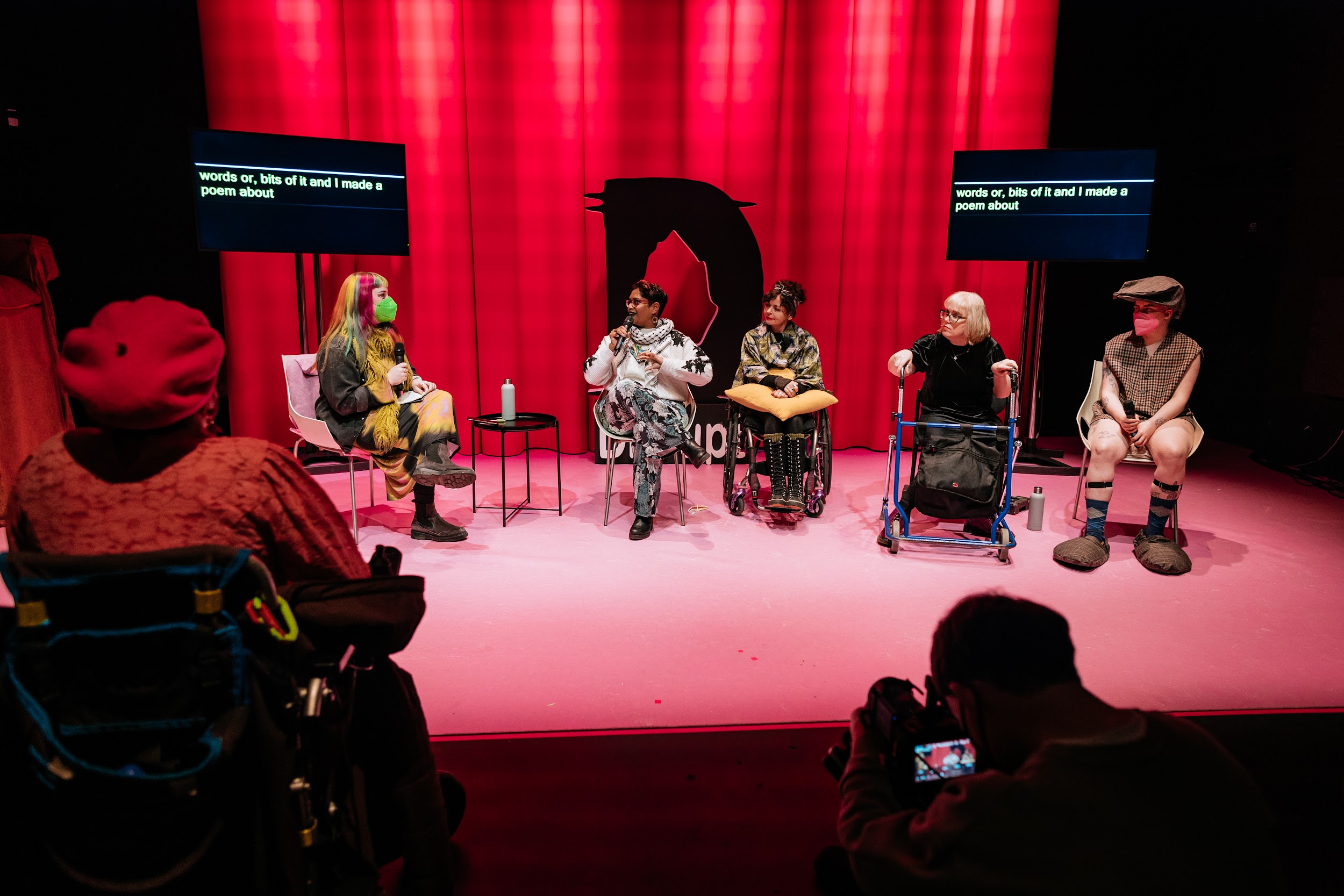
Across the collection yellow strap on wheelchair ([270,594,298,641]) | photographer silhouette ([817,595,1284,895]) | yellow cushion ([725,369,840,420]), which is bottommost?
photographer silhouette ([817,595,1284,895])

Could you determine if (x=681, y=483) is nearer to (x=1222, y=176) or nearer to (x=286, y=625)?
(x=286, y=625)

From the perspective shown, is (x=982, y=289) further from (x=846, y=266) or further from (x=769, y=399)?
(x=769, y=399)

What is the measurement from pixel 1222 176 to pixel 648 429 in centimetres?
486

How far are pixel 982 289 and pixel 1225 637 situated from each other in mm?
3348

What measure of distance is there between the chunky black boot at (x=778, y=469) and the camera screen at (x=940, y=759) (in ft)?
9.93

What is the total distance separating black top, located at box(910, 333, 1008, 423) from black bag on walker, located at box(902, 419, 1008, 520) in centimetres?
11

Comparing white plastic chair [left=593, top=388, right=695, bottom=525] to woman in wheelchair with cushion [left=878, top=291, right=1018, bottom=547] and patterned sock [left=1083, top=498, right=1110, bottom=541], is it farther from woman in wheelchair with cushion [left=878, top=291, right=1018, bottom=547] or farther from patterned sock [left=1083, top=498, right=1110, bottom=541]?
patterned sock [left=1083, top=498, right=1110, bottom=541]

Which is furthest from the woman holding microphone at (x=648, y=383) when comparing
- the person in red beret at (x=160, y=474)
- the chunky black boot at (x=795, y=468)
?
the person in red beret at (x=160, y=474)

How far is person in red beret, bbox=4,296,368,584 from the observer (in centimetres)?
136

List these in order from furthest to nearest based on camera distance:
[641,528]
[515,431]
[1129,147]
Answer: [1129,147]
[515,431]
[641,528]

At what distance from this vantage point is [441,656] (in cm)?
300

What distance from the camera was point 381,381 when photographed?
412 centimetres
